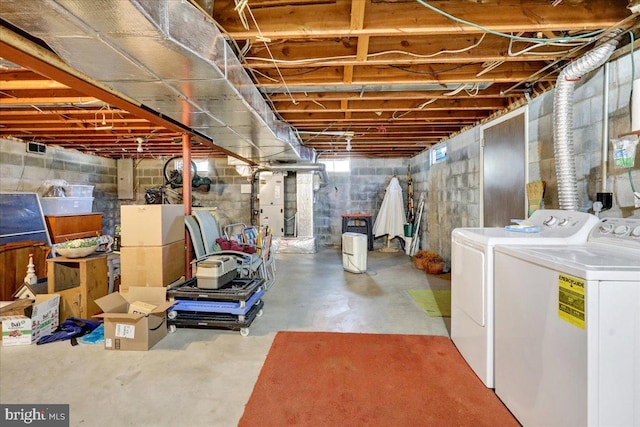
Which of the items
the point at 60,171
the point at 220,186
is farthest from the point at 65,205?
the point at 220,186

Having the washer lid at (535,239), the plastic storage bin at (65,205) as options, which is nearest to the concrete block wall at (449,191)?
the washer lid at (535,239)

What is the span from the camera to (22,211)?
4.09m

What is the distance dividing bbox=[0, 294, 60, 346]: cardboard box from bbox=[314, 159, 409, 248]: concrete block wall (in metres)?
5.19

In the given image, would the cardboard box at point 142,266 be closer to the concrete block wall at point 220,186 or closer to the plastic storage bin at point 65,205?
the plastic storage bin at point 65,205

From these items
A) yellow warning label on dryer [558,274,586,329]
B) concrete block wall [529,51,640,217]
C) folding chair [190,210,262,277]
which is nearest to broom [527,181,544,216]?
concrete block wall [529,51,640,217]

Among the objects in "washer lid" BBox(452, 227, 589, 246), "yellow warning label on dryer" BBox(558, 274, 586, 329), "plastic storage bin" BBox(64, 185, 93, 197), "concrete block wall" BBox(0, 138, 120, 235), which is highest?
"concrete block wall" BBox(0, 138, 120, 235)

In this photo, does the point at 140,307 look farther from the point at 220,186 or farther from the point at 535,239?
the point at 220,186

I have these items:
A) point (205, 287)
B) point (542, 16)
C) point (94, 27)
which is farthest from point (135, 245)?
point (542, 16)

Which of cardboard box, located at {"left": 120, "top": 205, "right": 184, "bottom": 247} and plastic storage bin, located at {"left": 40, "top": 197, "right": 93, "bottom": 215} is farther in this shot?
plastic storage bin, located at {"left": 40, "top": 197, "right": 93, "bottom": 215}

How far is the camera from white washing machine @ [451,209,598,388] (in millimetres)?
1772

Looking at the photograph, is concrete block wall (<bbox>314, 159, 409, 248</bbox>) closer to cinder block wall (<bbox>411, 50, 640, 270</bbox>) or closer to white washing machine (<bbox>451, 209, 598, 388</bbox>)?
cinder block wall (<bbox>411, 50, 640, 270</bbox>)

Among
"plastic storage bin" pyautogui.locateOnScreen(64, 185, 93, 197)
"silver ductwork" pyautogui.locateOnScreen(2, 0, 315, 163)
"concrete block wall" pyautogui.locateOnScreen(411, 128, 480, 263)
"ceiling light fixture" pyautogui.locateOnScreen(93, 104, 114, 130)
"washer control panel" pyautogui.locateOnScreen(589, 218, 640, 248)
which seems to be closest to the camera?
"silver ductwork" pyautogui.locateOnScreen(2, 0, 315, 163)

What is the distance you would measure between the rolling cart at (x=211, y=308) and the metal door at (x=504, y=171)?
279 centimetres

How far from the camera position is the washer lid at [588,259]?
1.09 meters
